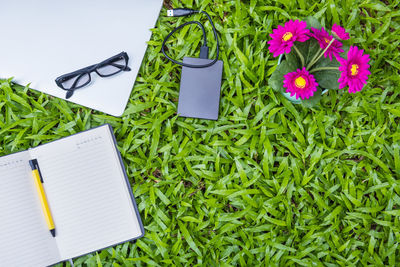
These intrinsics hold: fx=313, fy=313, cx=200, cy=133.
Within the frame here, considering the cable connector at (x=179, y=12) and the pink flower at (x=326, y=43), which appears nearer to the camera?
the pink flower at (x=326, y=43)

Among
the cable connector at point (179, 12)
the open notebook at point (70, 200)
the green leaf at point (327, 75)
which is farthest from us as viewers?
the cable connector at point (179, 12)

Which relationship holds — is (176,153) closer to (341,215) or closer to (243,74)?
(243,74)

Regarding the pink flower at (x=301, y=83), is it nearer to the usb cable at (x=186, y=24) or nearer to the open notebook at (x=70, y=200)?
the usb cable at (x=186, y=24)

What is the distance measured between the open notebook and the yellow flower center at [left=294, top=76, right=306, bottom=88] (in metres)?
0.69

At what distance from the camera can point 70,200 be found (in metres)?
1.16

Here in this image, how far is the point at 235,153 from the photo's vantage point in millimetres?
1233

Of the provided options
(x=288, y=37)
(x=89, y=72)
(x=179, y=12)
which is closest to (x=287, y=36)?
(x=288, y=37)

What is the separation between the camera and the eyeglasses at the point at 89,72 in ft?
3.87

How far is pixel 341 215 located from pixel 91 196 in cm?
96

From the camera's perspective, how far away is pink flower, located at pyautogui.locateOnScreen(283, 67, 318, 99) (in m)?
0.97

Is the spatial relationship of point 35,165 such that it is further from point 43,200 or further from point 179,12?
point 179,12

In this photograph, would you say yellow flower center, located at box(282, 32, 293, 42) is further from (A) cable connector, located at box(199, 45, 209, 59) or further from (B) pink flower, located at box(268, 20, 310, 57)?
(A) cable connector, located at box(199, 45, 209, 59)

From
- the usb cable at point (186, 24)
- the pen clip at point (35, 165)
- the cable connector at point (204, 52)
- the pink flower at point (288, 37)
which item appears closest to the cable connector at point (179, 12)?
the usb cable at point (186, 24)

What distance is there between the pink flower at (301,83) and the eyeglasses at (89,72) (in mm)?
609
